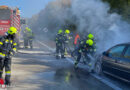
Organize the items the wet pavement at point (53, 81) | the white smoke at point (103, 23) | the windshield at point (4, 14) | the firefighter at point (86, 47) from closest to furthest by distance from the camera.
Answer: the wet pavement at point (53, 81)
the firefighter at point (86, 47)
the white smoke at point (103, 23)
the windshield at point (4, 14)

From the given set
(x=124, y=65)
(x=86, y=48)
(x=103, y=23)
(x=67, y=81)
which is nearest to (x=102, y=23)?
(x=103, y=23)

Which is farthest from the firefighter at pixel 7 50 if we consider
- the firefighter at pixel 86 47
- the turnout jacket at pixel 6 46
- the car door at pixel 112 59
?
the firefighter at pixel 86 47

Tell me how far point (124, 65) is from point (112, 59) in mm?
924

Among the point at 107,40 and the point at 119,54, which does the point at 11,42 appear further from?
the point at 107,40

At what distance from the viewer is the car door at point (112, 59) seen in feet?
23.3

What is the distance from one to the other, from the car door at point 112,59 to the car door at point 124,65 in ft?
0.62

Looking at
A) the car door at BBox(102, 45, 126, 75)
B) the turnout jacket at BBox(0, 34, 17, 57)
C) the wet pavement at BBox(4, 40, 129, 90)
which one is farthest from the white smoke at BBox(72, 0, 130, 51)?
the turnout jacket at BBox(0, 34, 17, 57)

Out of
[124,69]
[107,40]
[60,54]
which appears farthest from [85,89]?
[107,40]

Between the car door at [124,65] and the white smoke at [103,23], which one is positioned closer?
the car door at [124,65]

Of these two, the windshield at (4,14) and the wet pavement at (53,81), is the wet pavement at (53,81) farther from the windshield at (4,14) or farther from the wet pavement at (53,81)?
the windshield at (4,14)

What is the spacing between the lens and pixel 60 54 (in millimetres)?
13867

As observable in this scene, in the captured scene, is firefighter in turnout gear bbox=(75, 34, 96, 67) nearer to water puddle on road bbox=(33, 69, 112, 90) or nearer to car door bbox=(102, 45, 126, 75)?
water puddle on road bbox=(33, 69, 112, 90)

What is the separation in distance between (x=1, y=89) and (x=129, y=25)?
34.7ft

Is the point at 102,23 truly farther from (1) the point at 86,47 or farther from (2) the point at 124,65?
(2) the point at 124,65
